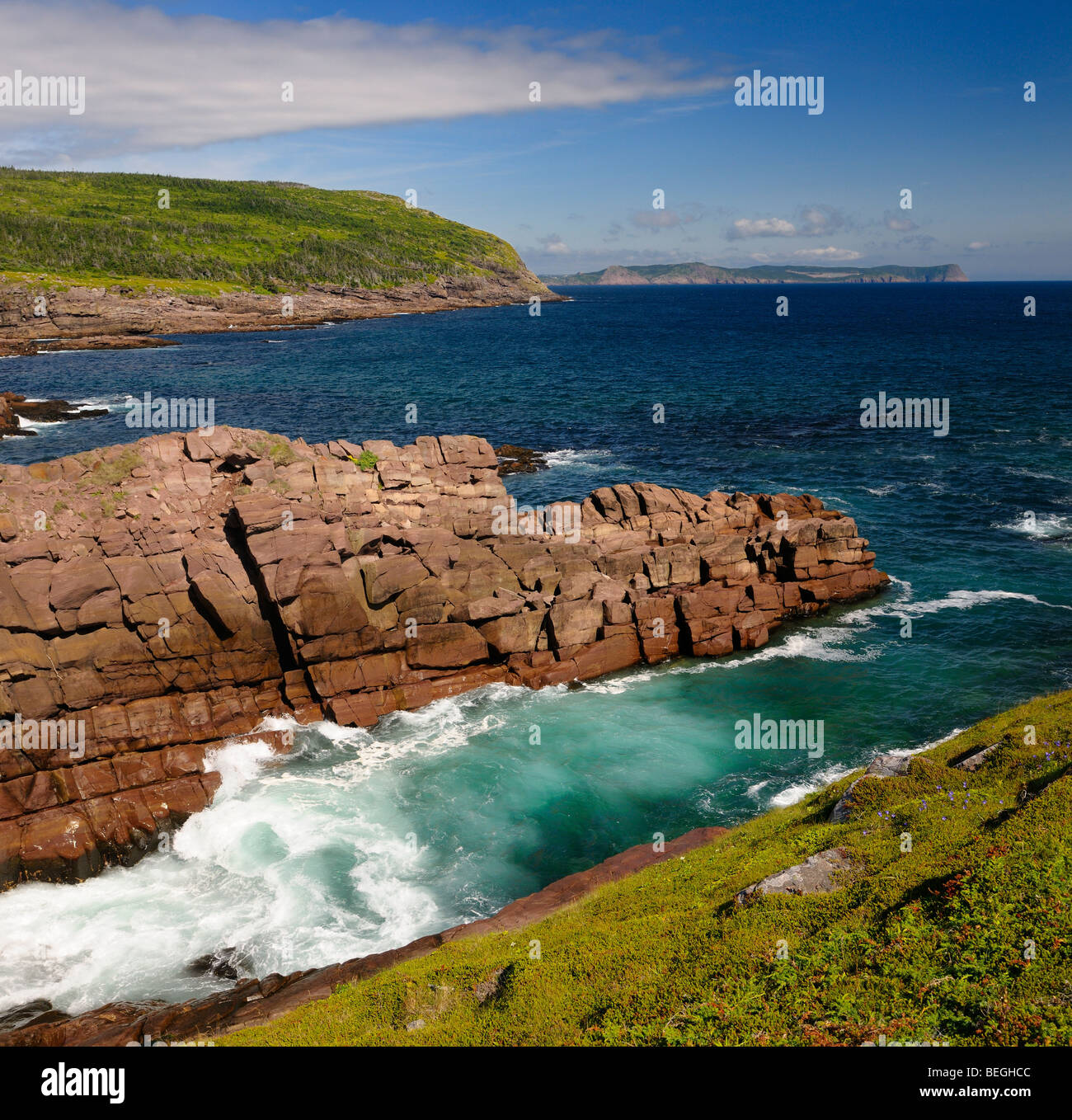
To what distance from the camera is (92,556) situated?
1291 inches

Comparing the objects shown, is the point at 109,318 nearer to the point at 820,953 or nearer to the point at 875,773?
the point at 875,773

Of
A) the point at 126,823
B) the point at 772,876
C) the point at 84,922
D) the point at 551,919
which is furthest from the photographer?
the point at 126,823

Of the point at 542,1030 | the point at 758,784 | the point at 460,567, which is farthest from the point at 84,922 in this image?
the point at 758,784

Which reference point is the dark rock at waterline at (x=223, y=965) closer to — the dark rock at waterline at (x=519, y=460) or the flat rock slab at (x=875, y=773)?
the flat rock slab at (x=875, y=773)

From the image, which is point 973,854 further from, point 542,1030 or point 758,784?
point 758,784

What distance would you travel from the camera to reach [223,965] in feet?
Result: 74.4

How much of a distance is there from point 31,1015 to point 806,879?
21239mm

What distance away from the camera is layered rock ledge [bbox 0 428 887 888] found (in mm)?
29219

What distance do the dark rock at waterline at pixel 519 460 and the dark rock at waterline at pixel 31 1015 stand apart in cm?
5176

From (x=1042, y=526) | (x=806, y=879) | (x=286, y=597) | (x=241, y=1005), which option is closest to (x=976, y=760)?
(x=806, y=879)

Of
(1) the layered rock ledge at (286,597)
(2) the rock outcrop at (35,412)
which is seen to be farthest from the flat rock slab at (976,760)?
(2) the rock outcrop at (35,412)

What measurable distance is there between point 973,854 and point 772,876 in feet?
13.4

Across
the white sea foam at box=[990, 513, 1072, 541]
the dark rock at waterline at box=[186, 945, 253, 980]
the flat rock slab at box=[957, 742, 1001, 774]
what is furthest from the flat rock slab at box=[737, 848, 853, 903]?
the white sea foam at box=[990, 513, 1072, 541]

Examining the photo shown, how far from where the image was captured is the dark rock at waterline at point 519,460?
225ft
